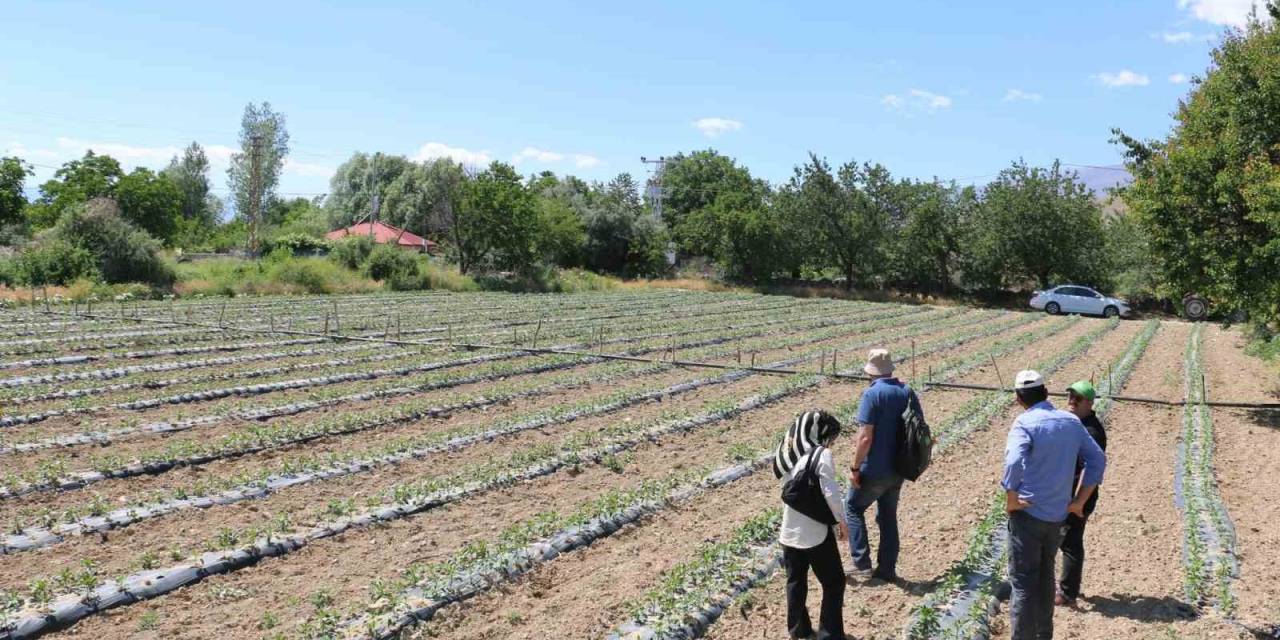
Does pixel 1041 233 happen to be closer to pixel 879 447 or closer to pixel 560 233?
pixel 560 233

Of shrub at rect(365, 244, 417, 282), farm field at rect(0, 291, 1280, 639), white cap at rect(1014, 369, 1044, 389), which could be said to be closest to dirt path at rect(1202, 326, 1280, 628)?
farm field at rect(0, 291, 1280, 639)

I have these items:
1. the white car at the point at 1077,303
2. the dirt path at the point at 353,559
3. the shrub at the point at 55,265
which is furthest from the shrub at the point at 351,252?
the dirt path at the point at 353,559

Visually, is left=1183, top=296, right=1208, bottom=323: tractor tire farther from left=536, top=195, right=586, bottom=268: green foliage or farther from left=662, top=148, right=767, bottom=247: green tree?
left=662, top=148, right=767, bottom=247: green tree

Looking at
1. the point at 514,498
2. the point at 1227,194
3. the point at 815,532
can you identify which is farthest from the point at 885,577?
the point at 1227,194

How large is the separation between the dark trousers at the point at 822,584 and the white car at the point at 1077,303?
3668 centimetres

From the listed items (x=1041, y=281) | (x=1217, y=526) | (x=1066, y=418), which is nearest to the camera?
(x=1066, y=418)

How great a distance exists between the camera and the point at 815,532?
4781mm

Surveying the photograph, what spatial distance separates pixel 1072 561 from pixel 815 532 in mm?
2230

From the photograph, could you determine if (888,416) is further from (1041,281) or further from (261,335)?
(1041,281)

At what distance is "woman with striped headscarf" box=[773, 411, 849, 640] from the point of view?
4.76 metres

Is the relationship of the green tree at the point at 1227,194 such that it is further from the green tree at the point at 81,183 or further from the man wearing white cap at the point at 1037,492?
the green tree at the point at 81,183

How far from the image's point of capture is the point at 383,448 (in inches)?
374

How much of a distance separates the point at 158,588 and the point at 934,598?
5.30 metres

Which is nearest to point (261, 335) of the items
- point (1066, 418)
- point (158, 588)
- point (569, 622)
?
point (158, 588)
